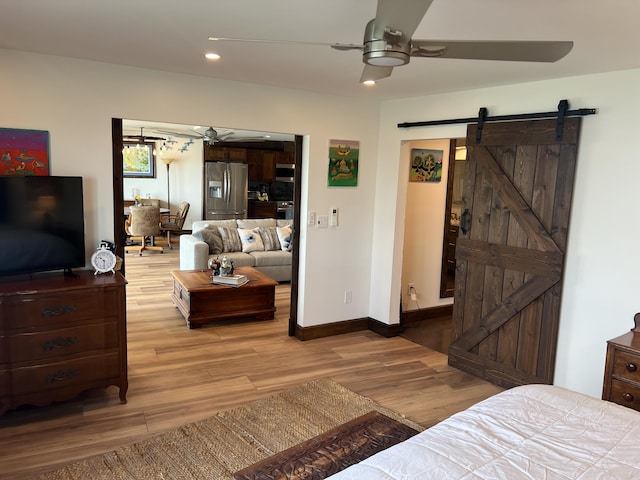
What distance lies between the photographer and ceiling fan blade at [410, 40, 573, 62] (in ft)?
5.98

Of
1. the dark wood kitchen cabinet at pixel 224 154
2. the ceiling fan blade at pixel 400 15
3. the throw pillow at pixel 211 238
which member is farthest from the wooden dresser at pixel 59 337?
the dark wood kitchen cabinet at pixel 224 154

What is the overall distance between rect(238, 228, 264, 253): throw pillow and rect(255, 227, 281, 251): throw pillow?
7 cm

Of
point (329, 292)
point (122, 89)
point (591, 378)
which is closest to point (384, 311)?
point (329, 292)

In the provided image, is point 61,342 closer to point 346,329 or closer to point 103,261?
point 103,261

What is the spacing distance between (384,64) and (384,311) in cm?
344

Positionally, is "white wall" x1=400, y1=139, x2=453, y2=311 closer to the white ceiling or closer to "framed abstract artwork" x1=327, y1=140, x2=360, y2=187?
"framed abstract artwork" x1=327, y1=140, x2=360, y2=187

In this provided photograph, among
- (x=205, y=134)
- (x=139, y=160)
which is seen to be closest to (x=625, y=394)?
(x=205, y=134)

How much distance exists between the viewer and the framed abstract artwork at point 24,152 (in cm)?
318

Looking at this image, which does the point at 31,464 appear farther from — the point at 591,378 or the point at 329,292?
the point at 591,378

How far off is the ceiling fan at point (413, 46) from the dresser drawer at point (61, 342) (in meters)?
2.40

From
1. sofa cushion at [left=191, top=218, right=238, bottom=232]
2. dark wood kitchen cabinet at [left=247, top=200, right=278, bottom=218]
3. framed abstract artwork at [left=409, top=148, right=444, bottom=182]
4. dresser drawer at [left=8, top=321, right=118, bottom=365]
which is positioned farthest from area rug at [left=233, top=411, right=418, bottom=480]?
dark wood kitchen cabinet at [left=247, top=200, right=278, bottom=218]

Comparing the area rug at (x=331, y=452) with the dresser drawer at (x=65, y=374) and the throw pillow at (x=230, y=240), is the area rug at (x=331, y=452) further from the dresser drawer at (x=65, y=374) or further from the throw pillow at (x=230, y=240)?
the throw pillow at (x=230, y=240)

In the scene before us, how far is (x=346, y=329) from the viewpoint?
5004 mm

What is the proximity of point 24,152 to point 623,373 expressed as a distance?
156 inches
